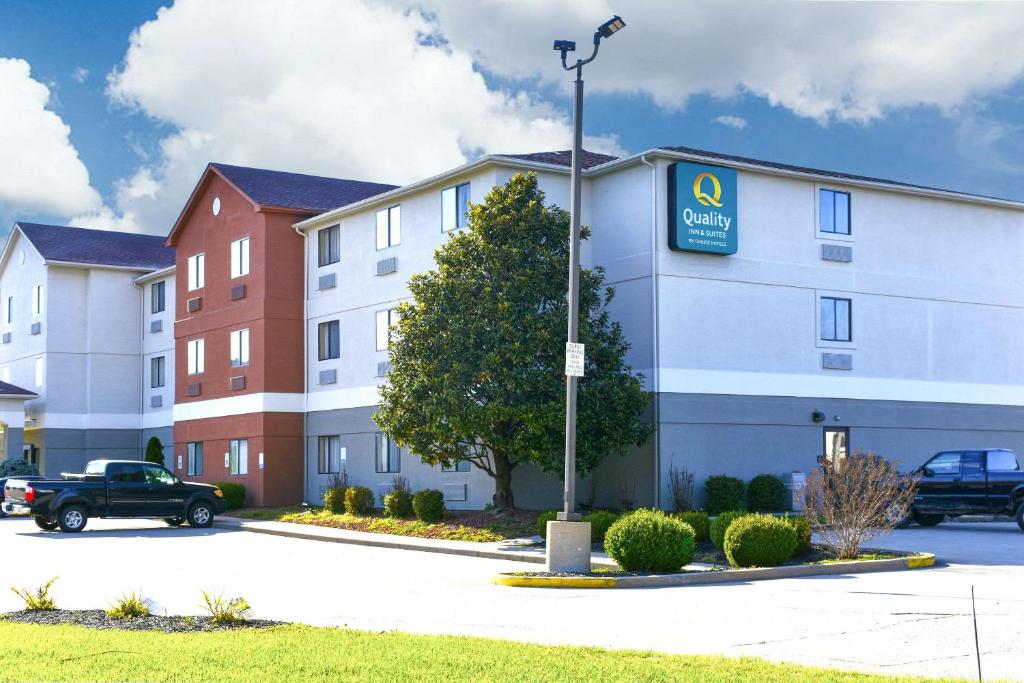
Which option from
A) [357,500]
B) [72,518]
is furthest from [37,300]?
[357,500]

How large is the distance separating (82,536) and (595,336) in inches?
511

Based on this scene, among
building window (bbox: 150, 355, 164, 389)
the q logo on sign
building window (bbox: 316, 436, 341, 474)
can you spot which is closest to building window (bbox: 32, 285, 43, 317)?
building window (bbox: 150, 355, 164, 389)

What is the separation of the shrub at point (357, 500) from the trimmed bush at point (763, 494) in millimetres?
9984

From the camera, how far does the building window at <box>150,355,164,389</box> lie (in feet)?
164

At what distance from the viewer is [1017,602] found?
14.2 metres

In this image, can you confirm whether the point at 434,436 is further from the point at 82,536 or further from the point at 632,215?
the point at 82,536

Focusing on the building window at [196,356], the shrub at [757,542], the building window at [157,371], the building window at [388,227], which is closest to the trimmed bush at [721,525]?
the shrub at [757,542]

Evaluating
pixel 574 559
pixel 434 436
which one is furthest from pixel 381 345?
pixel 574 559

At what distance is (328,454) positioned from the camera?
3709 cm

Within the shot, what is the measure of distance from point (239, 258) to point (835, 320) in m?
18.9

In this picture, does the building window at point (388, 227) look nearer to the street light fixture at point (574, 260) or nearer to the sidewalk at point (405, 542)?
the sidewalk at point (405, 542)

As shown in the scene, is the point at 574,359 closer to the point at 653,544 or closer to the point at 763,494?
the point at 653,544

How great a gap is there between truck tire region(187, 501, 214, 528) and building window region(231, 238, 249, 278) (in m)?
9.25

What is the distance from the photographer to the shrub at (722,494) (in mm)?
27969
